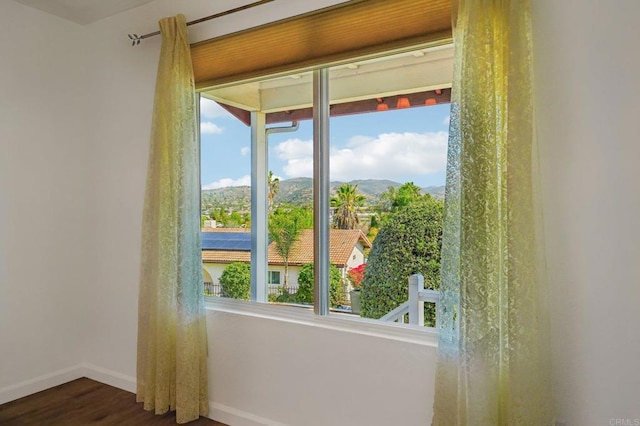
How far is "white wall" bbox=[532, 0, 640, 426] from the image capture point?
4.94 ft

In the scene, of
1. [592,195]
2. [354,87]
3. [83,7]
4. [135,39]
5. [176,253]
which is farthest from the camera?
[83,7]

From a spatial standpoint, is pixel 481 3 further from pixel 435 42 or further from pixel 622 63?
pixel 622 63

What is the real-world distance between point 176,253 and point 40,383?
61.0 inches

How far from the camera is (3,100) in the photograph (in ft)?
9.03

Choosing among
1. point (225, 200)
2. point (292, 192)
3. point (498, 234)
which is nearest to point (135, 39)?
point (225, 200)

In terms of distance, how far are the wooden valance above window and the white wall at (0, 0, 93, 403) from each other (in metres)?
1.25

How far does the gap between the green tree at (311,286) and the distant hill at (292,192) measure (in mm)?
384

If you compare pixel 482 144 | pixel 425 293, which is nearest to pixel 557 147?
pixel 482 144

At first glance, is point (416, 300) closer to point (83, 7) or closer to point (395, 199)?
point (395, 199)

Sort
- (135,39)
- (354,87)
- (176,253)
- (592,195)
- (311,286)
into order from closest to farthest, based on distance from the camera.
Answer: (592,195), (354,87), (311,286), (176,253), (135,39)

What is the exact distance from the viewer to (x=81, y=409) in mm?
2658

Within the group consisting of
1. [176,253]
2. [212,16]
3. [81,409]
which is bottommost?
[81,409]

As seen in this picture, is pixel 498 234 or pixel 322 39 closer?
pixel 498 234

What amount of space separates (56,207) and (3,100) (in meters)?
0.78
